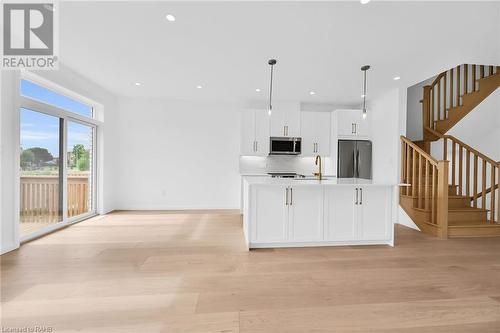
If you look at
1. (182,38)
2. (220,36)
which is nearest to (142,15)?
(182,38)

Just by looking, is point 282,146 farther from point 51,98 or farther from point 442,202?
point 51,98

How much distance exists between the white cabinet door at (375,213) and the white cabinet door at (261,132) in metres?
2.60

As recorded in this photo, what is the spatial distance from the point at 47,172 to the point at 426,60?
19.3 ft

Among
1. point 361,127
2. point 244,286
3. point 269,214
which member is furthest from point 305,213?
point 361,127

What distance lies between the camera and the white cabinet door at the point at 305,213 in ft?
9.86

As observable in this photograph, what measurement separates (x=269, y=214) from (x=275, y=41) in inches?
85.8

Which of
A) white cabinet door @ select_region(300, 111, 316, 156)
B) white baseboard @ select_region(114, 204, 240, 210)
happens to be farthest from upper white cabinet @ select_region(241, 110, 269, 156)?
white baseboard @ select_region(114, 204, 240, 210)

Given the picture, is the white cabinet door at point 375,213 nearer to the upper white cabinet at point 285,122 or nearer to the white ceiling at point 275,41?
the white ceiling at point 275,41

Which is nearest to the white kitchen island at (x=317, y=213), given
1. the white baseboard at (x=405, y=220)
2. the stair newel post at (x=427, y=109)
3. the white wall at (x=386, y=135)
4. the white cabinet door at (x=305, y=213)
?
the white cabinet door at (x=305, y=213)

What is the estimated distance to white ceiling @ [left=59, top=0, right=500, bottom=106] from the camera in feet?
7.34

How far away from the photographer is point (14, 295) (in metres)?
1.85

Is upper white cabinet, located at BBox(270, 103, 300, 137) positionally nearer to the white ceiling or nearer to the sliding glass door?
the white ceiling

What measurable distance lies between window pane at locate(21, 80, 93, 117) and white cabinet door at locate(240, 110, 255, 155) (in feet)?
10.3

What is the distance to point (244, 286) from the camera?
2.03 meters
